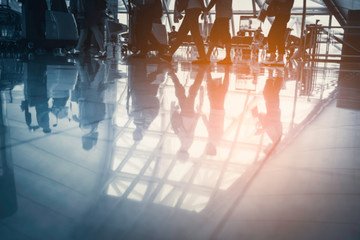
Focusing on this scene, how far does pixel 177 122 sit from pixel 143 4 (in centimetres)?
621

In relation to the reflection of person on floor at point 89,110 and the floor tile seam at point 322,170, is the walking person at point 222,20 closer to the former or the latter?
the reflection of person on floor at point 89,110

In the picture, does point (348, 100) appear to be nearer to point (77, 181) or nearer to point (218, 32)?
point (77, 181)

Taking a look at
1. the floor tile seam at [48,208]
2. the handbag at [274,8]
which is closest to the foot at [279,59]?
the handbag at [274,8]

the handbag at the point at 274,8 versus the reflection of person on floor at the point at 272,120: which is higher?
the handbag at the point at 274,8

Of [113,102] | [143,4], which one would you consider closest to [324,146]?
[113,102]

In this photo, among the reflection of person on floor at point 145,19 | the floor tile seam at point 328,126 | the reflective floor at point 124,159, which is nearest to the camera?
the reflective floor at point 124,159

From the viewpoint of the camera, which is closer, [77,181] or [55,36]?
[77,181]

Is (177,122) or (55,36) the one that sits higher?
(55,36)

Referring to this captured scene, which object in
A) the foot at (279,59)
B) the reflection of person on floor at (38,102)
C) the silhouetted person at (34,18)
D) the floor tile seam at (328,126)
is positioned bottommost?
the floor tile seam at (328,126)

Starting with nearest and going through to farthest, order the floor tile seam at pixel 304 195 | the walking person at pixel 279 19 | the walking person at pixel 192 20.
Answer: the floor tile seam at pixel 304 195, the walking person at pixel 192 20, the walking person at pixel 279 19

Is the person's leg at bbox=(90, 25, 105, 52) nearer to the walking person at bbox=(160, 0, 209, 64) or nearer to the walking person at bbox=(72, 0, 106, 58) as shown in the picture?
the walking person at bbox=(72, 0, 106, 58)

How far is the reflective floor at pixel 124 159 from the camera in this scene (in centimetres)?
60

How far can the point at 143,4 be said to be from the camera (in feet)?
23.8

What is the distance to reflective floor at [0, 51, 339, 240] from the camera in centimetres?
60
